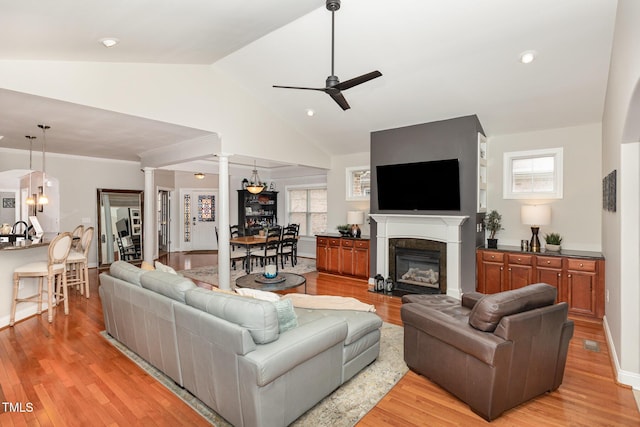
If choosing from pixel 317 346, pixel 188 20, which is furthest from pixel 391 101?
pixel 317 346

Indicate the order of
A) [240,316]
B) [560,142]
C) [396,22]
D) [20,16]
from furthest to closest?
[560,142] → [396,22] → [20,16] → [240,316]

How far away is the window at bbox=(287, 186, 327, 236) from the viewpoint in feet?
30.4

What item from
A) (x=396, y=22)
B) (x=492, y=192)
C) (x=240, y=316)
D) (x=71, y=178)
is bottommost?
(x=240, y=316)

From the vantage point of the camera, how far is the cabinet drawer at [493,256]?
4953 mm

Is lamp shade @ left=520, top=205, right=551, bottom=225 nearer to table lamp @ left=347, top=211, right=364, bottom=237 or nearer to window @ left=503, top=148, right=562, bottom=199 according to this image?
window @ left=503, top=148, right=562, bottom=199

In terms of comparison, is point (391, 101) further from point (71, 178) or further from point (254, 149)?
point (71, 178)

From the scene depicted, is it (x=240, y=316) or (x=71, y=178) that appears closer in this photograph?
(x=240, y=316)

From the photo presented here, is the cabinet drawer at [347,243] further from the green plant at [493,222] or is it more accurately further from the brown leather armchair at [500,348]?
the brown leather armchair at [500,348]

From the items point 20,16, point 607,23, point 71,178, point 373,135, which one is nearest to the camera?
point 20,16

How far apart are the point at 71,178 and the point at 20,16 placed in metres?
6.10

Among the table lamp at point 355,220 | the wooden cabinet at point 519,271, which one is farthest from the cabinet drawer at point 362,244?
the wooden cabinet at point 519,271

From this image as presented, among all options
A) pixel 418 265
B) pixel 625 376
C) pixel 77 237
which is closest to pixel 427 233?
pixel 418 265

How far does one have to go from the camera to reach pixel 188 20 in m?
2.97

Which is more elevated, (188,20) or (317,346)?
(188,20)
